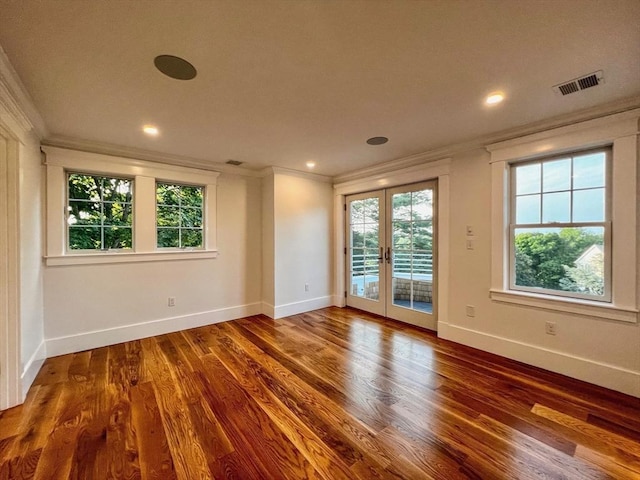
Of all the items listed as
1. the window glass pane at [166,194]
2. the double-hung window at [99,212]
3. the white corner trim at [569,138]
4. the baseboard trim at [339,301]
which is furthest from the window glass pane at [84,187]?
the white corner trim at [569,138]

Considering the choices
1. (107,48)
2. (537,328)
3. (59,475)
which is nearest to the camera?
(59,475)

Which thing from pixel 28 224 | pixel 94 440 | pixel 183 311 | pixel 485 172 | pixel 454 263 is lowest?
pixel 94 440

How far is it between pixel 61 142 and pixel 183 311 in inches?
94.3

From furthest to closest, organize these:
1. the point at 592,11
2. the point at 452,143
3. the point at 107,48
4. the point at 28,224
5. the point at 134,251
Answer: the point at 134,251 → the point at 452,143 → the point at 28,224 → the point at 107,48 → the point at 592,11

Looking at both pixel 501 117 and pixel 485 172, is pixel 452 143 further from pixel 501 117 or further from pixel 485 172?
pixel 501 117

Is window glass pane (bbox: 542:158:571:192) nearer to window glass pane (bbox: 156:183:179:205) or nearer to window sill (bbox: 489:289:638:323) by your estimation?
window sill (bbox: 489:289:638:323)

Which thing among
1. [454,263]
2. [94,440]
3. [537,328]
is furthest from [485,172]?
[94,440]

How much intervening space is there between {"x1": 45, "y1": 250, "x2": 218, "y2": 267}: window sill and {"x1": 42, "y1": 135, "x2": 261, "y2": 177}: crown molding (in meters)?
1.19

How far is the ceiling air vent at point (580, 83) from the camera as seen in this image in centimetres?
184

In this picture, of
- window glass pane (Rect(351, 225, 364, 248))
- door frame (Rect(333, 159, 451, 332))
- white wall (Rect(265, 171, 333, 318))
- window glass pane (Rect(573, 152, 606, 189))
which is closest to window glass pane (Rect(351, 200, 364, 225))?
window glass pane (Rect(351, 225, 364, 248))

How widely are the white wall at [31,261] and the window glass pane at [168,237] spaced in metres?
1.12

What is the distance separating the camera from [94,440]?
1699mm

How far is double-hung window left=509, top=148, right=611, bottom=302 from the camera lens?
2.40m

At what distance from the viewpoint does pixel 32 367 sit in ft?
Result: 8.08
